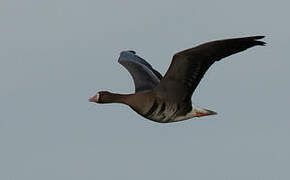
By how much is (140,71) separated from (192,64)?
14.7 feet

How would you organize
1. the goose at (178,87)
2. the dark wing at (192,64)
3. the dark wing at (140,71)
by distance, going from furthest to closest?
the dark wing at (140,71) → the goose at (178,87) → the dark wing at (192,64)

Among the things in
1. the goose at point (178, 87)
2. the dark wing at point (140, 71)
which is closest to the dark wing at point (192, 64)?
the goose at point (178, 87)

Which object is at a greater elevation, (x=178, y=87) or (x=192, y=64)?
(x=192, y=64)

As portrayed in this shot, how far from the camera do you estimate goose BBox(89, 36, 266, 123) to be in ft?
67.6

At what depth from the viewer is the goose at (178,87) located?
20594 millimetres

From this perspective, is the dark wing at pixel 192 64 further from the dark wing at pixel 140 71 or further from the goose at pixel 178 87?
the dark wing at pixel 140 71

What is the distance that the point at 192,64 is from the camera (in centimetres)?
2127

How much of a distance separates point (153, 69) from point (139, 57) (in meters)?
1.06

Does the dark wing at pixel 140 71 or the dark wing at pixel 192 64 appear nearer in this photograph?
the dark wing at pixel 192 64

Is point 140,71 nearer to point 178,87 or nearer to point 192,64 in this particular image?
point 178,87

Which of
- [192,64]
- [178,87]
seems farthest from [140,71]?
[192,64]

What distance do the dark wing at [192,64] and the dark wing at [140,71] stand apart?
5.93ft

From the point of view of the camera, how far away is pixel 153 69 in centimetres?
2631

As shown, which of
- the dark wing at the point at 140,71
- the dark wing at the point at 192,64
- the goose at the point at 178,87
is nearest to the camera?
the dark wing at the point at 192,64
